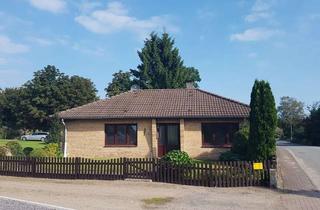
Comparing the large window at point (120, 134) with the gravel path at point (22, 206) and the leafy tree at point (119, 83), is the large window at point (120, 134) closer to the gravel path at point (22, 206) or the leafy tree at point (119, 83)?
the gravel path at point (22, 206)

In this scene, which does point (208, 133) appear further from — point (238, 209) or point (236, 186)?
point (238, 209)

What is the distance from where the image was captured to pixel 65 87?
212ft

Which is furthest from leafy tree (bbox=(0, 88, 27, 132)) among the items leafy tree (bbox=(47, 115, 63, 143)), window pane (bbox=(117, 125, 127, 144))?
window pane (bbox=(117, 125, 127, 144))

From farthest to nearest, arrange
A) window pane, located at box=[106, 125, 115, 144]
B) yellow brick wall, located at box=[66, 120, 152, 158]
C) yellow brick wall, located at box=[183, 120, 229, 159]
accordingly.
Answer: window pane, located at box=[106, 125, 115, 144]
yellow brick wall, located at box=[66, 120, 152, 158]
yellow brick wall, located at box=[183, 120, 229, 159]

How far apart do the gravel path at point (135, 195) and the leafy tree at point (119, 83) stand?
56.3m

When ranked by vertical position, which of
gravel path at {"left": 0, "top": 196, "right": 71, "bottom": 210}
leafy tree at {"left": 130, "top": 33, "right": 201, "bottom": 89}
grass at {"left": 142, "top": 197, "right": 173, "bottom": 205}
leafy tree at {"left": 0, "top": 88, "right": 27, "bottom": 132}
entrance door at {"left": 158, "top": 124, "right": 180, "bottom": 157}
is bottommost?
grass at {"left": 142, "top": 197, "right": 173, "bottom": 205}

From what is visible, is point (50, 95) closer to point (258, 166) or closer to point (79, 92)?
point (79, 92)

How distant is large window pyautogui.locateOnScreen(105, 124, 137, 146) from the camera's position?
1077 inches

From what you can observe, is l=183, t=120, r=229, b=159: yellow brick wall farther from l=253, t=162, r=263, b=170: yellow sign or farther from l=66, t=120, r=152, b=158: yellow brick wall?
l=253, t=162, r=263, b=170: yellow sign

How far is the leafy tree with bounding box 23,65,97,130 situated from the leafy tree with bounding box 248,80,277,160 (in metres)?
47.7

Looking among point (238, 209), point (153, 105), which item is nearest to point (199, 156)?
point (153, 105)

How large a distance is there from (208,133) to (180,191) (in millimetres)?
12946

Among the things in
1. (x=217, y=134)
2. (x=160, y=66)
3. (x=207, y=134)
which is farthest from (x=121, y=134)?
(x=160, y=66)

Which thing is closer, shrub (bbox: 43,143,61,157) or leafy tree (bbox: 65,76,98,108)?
shrub (bbox: 43,143,61,157)
